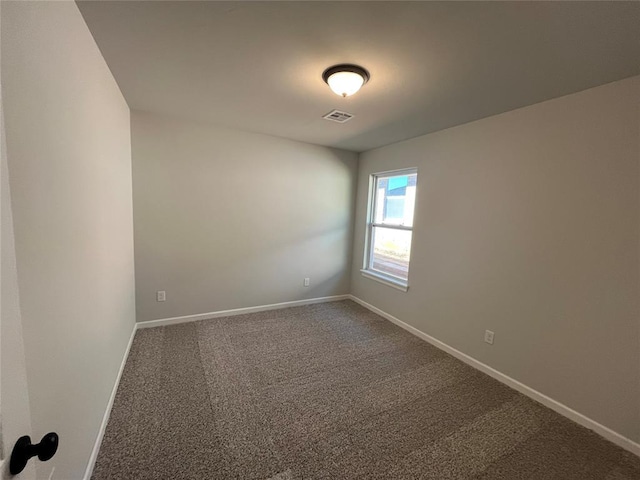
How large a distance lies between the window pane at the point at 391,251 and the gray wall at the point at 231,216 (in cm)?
52

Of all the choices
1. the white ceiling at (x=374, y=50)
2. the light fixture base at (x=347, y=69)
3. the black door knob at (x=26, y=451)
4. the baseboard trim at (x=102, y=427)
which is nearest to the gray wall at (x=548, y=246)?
the white ceiling at (x=374, y=50)

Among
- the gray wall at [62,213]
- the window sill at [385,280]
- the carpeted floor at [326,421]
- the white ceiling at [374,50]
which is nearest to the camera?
the gray wall at [62,213]

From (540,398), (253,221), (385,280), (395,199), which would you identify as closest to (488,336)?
(540,398)

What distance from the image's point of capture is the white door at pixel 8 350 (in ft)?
1.44

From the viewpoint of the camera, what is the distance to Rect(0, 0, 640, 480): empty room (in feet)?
3.53

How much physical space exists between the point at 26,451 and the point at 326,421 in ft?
5.43

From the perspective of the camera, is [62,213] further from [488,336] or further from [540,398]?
[540,398]

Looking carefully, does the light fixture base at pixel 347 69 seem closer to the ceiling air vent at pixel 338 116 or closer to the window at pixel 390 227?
the ceiling air vent at pixel 338 116

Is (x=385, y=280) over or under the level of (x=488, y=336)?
over

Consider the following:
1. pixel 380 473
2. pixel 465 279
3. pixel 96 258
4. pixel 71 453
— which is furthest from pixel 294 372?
pixel 465 279

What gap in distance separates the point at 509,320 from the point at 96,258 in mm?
3064

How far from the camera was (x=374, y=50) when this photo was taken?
1536 millimetres

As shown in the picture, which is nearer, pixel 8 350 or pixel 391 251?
pixel 8 350

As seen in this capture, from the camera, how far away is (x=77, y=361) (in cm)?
125
